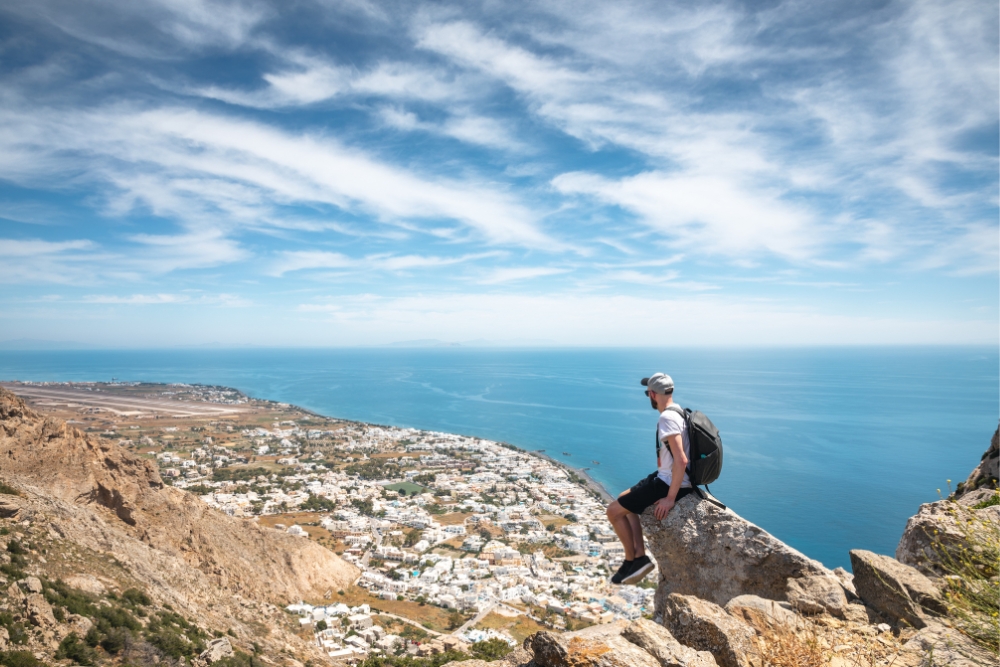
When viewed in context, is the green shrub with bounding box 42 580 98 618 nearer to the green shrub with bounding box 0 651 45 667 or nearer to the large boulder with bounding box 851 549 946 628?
the green shrub with bounding box 0 651 45 667

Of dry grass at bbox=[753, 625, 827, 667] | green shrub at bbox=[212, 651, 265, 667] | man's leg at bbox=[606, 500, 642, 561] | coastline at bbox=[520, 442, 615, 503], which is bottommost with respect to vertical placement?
coastline at bbox=[520, 442, 615, 503]

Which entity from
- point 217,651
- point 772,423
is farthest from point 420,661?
point 772,423

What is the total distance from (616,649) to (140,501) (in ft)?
78.8

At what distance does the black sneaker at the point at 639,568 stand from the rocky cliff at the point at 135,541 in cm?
1254

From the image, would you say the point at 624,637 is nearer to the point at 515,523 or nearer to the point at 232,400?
the point at 515,523

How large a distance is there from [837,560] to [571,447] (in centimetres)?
4240

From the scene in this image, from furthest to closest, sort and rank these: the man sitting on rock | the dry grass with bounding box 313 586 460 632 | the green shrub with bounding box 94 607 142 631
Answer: the dry grass with bounding box 313 586 460 632 < the green shrub with bounding box 94 607 142 631 < the man sitting on rock

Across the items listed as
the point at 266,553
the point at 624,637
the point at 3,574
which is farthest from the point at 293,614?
the point at 624,637

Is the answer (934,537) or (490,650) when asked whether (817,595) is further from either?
(490,650)

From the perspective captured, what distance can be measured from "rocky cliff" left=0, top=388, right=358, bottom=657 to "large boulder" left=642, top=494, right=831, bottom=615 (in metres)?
12.8

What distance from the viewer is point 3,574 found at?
11398 millimetres

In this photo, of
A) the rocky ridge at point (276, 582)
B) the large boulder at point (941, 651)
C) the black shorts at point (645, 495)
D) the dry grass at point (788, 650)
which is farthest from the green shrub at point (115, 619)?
the large boulder at point (941, 651)

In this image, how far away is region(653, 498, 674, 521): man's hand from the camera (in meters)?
5.11

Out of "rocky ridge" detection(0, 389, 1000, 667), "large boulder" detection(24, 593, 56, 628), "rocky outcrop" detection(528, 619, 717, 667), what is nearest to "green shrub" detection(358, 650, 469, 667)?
"rocky ridge" detection(0, 389, 1000, 667)
